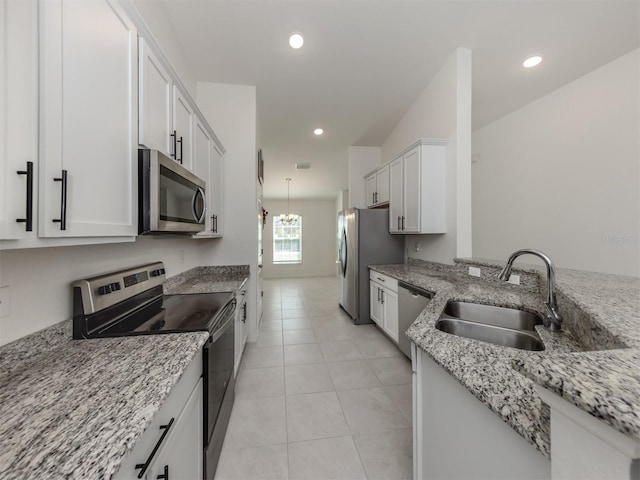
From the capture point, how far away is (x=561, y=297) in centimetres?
122

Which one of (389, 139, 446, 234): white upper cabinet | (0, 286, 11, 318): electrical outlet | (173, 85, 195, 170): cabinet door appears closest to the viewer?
(0, 286, 11, 318): electrical outlet

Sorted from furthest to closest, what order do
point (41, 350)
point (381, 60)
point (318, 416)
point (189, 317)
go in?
1. point (381, 60)
2. point (318, 416)
3. point (189, 317)
4. point (41, 350)

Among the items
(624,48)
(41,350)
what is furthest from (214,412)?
(624,48)

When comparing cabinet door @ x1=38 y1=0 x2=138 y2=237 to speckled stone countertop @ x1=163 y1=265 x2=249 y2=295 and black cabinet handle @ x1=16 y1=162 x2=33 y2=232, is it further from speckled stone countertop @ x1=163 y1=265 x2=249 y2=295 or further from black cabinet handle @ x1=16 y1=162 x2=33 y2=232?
speckled stone countertop @ x1=163 y1=265 x2=249 y2=295

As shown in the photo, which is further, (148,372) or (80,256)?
(80,256)

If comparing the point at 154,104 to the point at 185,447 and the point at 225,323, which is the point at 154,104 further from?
the point at 185,447

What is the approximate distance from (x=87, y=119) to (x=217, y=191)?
5.68 ft

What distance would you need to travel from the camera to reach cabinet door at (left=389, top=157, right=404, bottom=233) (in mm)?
3223

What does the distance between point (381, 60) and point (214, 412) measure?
3306 mm

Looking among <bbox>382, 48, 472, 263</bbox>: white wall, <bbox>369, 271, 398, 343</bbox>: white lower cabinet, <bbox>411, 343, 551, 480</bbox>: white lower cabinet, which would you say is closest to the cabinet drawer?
<bbox>369, 271, 398, 343</bbox>: white lower cabinet

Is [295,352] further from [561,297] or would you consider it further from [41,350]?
[561,297]

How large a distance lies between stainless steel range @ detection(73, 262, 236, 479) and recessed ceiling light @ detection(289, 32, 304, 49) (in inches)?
90.1

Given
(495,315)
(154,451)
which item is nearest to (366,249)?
(495,315)

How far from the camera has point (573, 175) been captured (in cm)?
290
